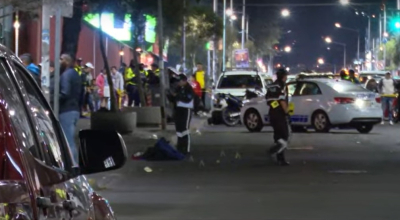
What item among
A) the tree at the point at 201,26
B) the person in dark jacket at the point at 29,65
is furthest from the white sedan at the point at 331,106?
the tree at the point at 201,26

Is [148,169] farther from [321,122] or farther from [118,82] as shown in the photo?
[118,82]

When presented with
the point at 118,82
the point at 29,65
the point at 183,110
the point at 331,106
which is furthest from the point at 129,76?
the point at 29,65

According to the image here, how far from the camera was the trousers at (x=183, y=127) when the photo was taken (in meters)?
17.2

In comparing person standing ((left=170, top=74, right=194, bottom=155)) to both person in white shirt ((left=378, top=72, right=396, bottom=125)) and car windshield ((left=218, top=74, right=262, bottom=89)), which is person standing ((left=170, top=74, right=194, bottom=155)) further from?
person in white shirt ((left=378, top=72, right=396, bottom=125))

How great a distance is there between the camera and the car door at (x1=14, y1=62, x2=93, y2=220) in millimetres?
3117

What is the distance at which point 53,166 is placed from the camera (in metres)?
3.50

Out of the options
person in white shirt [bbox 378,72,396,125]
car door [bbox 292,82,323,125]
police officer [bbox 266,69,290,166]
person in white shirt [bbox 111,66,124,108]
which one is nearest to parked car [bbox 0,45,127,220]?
A: police officer [bbox 266,69,290,166]

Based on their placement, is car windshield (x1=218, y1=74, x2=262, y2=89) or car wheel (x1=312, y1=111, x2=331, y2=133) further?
car windshield (x1=218, y1=74, x2=262, y2=89)

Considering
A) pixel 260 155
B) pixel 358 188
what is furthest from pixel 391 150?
pixel 358 188

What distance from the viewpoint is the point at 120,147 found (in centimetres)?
412

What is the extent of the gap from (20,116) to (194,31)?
38562 mm

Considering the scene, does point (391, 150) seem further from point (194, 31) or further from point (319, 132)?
point (194, 31)

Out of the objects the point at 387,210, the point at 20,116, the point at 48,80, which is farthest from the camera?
the point at 48,80

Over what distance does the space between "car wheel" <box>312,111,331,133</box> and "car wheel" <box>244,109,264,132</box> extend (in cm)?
172
